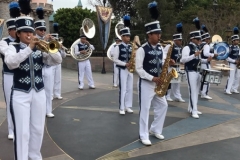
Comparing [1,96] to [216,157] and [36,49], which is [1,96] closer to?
[36,49]

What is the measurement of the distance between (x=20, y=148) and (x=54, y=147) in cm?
150

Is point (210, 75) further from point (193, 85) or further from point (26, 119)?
point (26, 119)

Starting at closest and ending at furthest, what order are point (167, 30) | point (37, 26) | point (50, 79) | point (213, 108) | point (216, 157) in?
1. point (216, 157)
2. point (37, 26)
3. point (50, 79)
4. point (213, 108)
5. point (167, 30)

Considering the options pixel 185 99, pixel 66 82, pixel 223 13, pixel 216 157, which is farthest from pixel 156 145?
pixel 223 13

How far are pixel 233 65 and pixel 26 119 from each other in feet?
29.9

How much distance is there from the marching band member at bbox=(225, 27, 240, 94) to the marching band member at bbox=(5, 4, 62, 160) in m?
8.55

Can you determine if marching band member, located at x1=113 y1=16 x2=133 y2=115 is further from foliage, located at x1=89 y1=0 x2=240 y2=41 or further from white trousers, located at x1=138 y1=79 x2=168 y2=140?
foliage, located at x1=89 y1=0 x2=240 y2=41

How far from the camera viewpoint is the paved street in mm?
5090

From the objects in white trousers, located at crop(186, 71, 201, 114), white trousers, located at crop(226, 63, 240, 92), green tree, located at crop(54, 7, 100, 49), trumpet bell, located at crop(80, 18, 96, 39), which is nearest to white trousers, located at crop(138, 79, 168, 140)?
white trousers, located at crop(186, 71, 201, 114)

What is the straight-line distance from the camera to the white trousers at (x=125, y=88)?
7641 mm

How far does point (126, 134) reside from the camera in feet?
20.2

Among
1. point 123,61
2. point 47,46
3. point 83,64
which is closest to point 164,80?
point 123,61

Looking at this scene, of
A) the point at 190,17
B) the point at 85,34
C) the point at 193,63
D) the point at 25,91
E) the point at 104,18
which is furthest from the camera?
the point at 190,17

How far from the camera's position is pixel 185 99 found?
10023 millimetres
